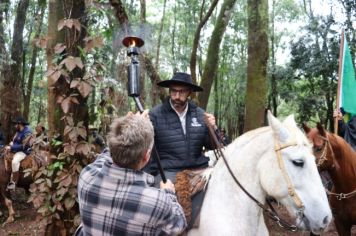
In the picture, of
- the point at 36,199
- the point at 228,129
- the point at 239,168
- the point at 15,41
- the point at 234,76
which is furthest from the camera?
the point at 228,129

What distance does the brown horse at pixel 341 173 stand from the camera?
5.93 metres

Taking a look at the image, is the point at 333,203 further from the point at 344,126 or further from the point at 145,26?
the point at 145,26

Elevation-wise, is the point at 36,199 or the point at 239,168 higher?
the point at 239,168

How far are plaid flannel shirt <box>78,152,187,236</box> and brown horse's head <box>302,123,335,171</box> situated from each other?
378 cm

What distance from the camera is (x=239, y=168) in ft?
11.4

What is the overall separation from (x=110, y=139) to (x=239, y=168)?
4.58ft

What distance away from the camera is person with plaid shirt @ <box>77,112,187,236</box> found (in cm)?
238

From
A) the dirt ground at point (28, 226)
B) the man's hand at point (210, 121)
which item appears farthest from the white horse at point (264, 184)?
the dirt ground at point (28, 226)

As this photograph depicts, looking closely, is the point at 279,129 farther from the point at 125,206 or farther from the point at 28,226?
the point at 28,226

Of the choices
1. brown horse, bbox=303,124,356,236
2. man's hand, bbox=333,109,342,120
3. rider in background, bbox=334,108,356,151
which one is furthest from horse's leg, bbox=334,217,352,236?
rider in background, bbox=334,108,356,151

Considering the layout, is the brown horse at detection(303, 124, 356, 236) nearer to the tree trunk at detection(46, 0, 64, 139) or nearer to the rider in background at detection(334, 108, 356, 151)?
the rider in background at detection(334, 108, 356, 151)

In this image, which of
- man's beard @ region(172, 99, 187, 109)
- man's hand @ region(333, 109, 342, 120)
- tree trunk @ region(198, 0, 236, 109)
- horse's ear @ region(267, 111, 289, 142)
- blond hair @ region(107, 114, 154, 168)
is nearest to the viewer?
blond hair @ region(107, 114, 154, 168)

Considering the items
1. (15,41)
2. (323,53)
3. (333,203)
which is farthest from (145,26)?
(323,53)

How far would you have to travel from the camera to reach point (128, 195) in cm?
241
